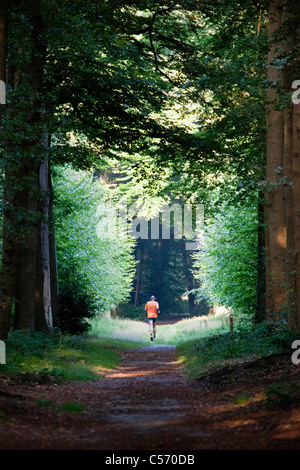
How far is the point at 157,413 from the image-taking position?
893 centimetres

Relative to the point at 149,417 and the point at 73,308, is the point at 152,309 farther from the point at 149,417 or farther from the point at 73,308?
the point at 149,417

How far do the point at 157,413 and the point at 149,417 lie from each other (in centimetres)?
41

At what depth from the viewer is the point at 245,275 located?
25703mm

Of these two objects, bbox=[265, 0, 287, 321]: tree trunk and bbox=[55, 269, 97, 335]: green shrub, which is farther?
bbox=[55, 269, 97, 335]: green shrub

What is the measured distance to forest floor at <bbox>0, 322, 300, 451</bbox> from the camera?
6629mm
